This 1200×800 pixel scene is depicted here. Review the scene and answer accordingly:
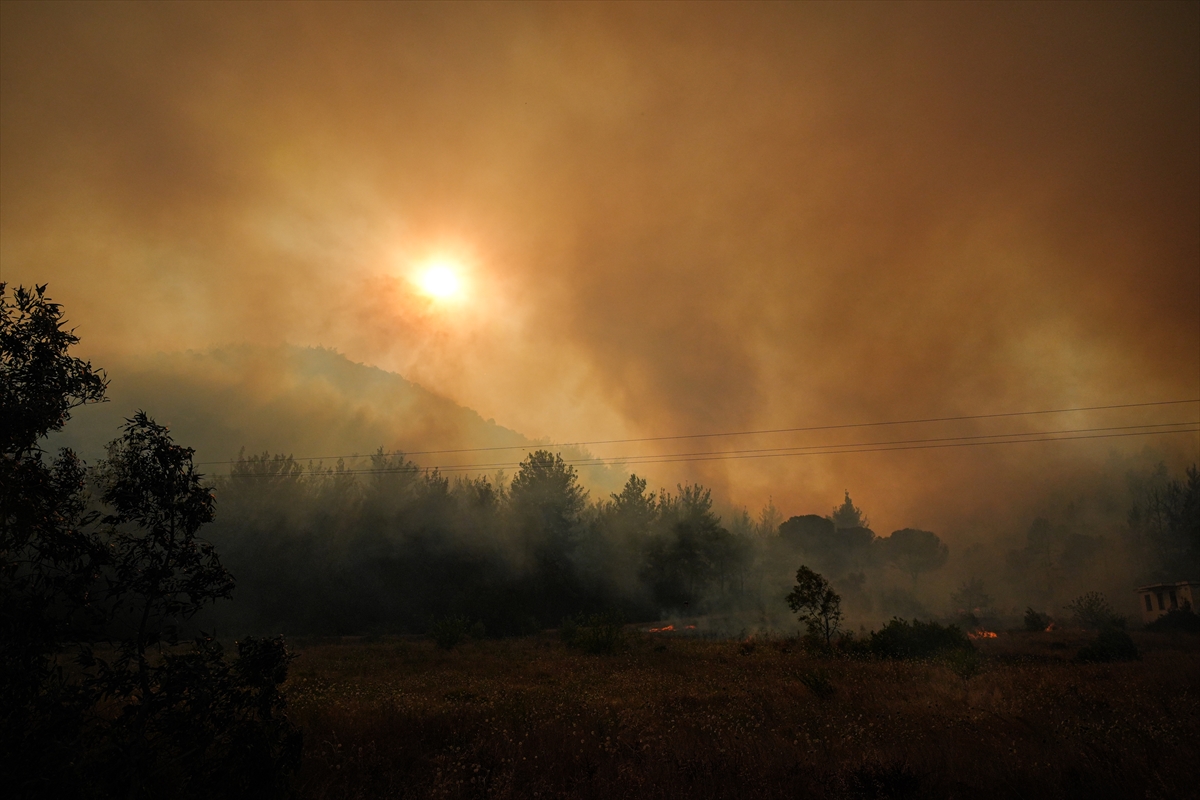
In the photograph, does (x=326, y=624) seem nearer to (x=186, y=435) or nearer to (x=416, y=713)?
(x=416, y=713)

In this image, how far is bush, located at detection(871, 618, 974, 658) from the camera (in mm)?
28031

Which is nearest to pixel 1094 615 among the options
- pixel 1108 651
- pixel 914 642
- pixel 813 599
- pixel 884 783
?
pixel 1108 651

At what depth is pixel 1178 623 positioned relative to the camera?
168 feet

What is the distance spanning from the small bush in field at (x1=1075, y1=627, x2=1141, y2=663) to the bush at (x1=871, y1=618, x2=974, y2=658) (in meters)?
5.39

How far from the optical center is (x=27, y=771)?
6883mm

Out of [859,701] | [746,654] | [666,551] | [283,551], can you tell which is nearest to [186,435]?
[283,551]

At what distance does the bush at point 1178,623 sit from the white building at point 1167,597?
3468mm

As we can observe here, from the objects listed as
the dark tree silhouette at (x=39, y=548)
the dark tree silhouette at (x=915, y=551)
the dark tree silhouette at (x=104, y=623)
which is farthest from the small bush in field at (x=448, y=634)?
the dark tree silhouette at (x=915, y=551)

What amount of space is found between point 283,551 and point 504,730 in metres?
51.9

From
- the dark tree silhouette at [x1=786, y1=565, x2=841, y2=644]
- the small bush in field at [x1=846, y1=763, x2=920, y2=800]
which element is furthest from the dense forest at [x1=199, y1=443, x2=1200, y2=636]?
the small bush in field at [x1=846, y1=763, x2=920, y2=800]

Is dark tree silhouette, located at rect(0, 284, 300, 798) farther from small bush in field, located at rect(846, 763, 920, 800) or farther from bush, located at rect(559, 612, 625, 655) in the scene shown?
bush, located at rect(559, 612, 625, 655)

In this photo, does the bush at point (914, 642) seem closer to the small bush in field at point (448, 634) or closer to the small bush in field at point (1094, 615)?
the small bush in field at point (448, 634)

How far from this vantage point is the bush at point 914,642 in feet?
92.0

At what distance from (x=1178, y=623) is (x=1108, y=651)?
114 ft
